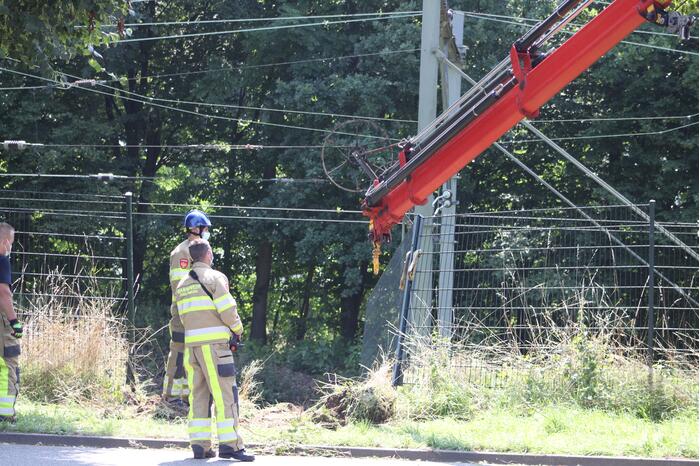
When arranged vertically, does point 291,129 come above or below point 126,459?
above

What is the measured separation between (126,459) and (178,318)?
2312 mm

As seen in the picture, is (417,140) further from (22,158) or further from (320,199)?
(22,158)

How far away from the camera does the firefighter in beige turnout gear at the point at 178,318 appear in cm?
938

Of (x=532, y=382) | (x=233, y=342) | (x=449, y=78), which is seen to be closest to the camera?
(x=233, y=342)

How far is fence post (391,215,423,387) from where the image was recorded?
10094mm

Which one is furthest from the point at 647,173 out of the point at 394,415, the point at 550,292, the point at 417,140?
the point at 394,415

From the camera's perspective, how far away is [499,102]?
10273 millimetres

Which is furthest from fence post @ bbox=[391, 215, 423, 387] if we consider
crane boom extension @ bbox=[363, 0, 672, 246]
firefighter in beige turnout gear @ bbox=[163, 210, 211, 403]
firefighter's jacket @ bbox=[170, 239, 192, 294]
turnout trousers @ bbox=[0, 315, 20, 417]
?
turnout trousers @ bbox=[0, 315, 20, 417]

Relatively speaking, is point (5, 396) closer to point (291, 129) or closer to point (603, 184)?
point (603, 184)

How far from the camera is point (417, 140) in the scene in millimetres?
11430

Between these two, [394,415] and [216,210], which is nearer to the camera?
[394,415]

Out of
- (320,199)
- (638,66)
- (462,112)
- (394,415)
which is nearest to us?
(394,415)

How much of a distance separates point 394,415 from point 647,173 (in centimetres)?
1500

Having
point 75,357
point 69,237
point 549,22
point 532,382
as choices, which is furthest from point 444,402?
point 69,237
